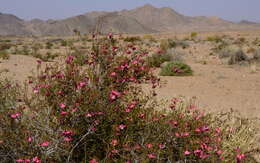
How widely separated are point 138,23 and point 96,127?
128 metres

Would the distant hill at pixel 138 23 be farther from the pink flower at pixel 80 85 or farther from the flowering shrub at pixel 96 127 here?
the pink flower at pixel 80 85

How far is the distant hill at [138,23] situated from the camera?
390 ft

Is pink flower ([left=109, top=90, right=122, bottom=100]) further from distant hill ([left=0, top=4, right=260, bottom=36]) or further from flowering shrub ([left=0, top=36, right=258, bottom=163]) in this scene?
distant hill ([left=0, top=4, right=260, bottom=36])

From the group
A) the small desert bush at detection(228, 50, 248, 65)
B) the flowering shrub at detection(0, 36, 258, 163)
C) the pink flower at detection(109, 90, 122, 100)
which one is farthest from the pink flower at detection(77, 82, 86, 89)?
the small desert bush at detection(228, 50, 248, 65)

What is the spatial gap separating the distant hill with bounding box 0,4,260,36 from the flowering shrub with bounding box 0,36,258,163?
9738cm

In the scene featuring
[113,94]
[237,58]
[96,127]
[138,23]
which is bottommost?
[237,58]

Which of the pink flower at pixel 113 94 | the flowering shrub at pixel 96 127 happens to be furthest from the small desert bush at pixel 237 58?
the pink flower at pixel 113 94

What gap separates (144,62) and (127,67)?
560 mm

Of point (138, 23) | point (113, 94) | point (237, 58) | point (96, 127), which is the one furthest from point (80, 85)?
point (138, 23)

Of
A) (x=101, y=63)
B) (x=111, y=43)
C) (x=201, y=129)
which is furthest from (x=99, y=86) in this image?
(x=201, y=129)

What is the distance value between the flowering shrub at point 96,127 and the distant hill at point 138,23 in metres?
97.4

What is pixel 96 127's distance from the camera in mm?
3064

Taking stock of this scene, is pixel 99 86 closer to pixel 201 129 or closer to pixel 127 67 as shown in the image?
pixel 127 67

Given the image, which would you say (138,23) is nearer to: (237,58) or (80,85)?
(237,58)
